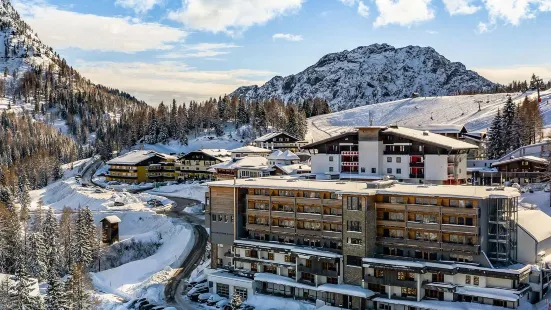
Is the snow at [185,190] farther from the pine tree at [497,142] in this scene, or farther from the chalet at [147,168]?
the pine tree at [497,142]

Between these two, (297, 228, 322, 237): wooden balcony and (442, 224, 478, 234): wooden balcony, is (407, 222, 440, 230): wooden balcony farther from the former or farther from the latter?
(297, 228, 322, 237): wooden balcony


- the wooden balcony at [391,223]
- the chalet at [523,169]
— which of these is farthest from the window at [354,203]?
the chalet at [523,169]

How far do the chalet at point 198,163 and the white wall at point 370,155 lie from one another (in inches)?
2359

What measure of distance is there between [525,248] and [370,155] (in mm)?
30414

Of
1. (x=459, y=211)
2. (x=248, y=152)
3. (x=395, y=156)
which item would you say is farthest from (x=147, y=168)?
(x=459, y=211)

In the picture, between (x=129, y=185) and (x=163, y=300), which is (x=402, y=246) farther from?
(x=129, y=185)

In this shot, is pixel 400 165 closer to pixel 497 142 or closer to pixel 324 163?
pixel 324 163

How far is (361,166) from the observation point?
81000 millimetres

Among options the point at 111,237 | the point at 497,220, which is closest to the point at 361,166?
the point at 497,220

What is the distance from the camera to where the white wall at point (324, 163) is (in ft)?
279

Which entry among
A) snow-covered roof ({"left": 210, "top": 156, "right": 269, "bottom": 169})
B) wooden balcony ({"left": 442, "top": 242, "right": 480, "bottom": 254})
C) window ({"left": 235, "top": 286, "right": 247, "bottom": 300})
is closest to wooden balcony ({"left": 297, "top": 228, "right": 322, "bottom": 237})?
window ({"left": 235, "top": 286, "right": 247, "bottom": 300})

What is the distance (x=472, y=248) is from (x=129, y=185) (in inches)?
4224

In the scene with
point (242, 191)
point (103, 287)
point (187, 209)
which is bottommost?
point (103, 287)

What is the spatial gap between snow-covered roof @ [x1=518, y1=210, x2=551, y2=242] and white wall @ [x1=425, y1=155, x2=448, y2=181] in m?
17.5
